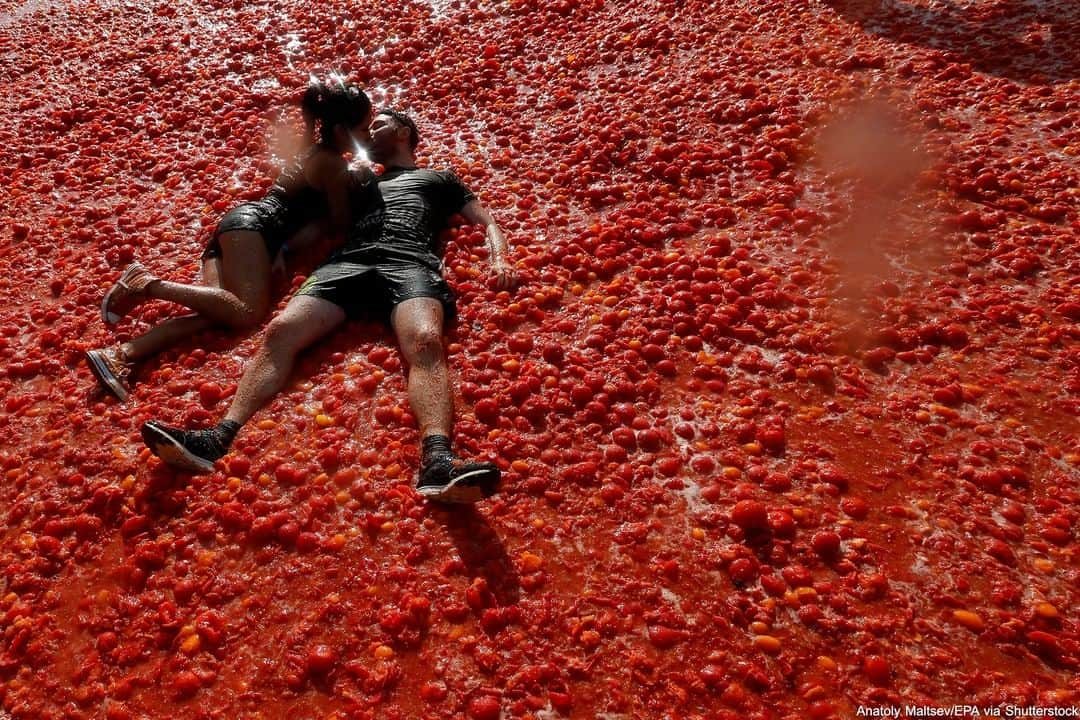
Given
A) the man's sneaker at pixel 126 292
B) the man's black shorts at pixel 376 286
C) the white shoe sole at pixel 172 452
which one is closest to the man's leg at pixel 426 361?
the man's black shorts at pixel 376 286

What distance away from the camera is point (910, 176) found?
477 centimetres

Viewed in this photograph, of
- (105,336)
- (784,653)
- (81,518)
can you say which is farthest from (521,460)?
(105,336)

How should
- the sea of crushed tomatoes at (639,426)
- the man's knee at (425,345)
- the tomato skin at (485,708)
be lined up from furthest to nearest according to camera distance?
1. the man's knee at (425,345)
2. the sea of crushed tomatoes at (639,426)
3. the tomato skin at (485,708)

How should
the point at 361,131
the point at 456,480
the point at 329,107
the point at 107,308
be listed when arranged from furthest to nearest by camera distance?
1. the point at 361,131
2. the point at 329,107
3. the point at 107,308
4. the point at 456,480

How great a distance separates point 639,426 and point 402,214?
2.39 m

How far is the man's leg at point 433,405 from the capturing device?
118 inches

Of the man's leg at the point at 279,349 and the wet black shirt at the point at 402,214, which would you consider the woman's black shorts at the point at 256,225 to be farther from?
the man's leg at the point at 279,349

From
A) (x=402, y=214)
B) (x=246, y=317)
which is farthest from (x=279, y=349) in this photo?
(x=402, y=214)

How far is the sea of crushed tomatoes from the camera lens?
2.69m

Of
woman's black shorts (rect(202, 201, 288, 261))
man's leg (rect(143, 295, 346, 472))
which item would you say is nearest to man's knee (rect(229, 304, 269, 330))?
man's leg (rect(143, 295, 346, 472))

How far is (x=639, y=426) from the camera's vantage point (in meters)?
3.54

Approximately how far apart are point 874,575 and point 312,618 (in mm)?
2480

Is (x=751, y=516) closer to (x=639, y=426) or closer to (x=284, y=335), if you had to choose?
(x=639, y=426)

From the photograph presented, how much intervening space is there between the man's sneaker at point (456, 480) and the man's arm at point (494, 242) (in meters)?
1.56
